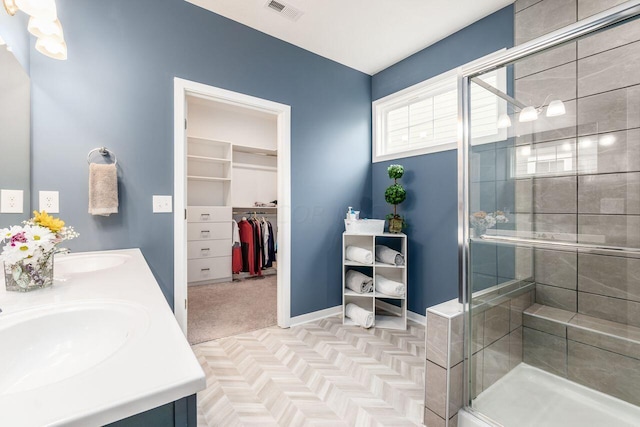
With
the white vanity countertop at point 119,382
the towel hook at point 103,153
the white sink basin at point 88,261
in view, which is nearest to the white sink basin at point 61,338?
the white vanity countertop at point 119,382

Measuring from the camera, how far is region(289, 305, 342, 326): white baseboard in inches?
102

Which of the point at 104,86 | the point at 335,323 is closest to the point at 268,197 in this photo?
the point at 335,323

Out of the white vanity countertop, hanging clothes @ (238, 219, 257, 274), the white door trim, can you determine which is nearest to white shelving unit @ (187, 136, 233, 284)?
hanging clothes @ (238, 219, 257, 274)

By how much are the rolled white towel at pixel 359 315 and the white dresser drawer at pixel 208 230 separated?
2.27 meters

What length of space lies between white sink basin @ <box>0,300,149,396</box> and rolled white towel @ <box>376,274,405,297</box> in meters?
2.11

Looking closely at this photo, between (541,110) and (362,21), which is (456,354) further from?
(362,21)

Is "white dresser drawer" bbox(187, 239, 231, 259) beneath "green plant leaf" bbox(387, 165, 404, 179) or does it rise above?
beneath

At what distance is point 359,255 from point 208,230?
2414mm

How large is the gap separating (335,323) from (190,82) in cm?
235

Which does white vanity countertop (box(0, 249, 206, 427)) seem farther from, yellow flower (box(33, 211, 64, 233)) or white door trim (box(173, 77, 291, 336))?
white door trim (box(173, 77, 291, 336))

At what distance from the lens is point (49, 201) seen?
5.23ft

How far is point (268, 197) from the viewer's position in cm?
479

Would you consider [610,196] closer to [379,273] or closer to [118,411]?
[379,273]

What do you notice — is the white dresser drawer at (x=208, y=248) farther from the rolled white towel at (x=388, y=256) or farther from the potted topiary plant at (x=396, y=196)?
the potted topiary plant at (x=396, y=196)
